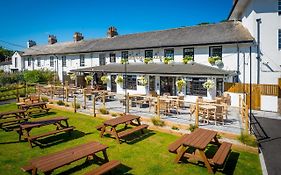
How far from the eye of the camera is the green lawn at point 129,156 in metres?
7.38

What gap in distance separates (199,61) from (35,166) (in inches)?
680

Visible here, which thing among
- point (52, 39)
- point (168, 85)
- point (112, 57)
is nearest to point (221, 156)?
point (168, 85)

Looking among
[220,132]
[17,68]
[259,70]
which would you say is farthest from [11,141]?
[17,68]

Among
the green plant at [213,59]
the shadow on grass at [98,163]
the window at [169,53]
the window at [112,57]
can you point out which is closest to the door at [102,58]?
the window at [112,57]

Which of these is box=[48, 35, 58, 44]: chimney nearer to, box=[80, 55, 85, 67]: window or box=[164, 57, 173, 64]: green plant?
box=[80, 55, 85, 67]: window

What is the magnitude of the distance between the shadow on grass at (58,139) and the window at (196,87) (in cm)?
1088

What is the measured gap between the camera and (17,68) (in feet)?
154

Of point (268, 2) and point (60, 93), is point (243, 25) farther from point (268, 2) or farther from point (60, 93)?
point (60, 93)

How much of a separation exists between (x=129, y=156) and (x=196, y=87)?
1202 cm

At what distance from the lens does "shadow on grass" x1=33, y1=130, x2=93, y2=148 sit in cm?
1000

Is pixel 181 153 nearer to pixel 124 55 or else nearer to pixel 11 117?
pixel 11 117

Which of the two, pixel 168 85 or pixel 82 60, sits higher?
pixel 82 60

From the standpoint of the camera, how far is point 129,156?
28.1 feet

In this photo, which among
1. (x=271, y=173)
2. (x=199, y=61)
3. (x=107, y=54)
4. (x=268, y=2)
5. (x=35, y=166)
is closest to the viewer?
(x=35, y=166)
